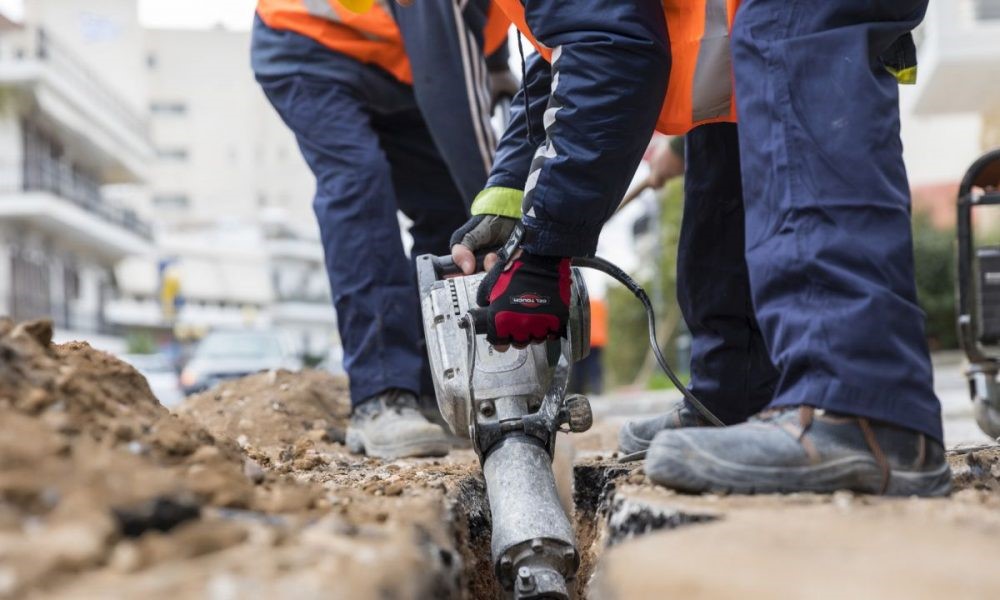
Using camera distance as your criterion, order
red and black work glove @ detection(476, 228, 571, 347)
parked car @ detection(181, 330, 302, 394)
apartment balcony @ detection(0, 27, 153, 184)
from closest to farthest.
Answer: red and black work glove @ detection(476, 228, 571, 347) < parked car @ detection(181, 330, 302, 394) < apartment balcony @ detection(0, 27, 153, 184)

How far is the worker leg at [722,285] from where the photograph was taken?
246 centimetres

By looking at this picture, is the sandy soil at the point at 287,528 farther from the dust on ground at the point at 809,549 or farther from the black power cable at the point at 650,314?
the black power cable at the point at 650,314

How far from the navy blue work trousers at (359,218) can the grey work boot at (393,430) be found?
0.04 meters

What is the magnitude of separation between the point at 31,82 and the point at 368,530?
27624 millimetres

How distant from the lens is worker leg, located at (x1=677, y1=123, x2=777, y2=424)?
246cm

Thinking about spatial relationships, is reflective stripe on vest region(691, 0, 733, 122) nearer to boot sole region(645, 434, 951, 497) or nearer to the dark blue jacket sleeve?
the dark blue jacket sleeve

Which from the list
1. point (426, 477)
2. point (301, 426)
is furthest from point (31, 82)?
point (426, 477)

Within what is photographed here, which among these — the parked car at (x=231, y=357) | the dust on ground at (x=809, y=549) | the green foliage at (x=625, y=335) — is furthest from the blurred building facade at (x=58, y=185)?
the dust on ground at (x=809, y=549)

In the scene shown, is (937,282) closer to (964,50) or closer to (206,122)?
(964,50)

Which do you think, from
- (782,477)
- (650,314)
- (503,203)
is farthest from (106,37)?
(782,477)

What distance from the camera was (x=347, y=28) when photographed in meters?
3.41

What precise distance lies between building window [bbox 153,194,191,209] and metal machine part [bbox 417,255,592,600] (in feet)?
182

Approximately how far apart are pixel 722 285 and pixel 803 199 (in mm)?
840

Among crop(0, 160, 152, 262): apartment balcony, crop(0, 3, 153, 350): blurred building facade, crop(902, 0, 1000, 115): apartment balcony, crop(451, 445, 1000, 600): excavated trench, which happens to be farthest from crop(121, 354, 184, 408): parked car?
crop(451, 445, 1000, 600): excavated trench
